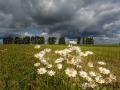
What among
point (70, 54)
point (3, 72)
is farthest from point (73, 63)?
point (3, 72)

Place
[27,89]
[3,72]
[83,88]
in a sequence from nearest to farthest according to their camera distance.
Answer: [83,88], [27,89], [3,72]

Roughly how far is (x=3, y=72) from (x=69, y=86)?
9.62 ft

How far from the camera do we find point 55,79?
26.7ft

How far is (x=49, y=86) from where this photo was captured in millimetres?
7859

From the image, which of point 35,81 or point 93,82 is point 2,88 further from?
point 93,82

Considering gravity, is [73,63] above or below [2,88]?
above

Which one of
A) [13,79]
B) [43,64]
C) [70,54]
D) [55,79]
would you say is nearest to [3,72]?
[13,79]

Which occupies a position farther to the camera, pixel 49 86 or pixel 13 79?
pixel 13 79

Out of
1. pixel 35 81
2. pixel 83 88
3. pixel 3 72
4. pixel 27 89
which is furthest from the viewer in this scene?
pixel 3 72

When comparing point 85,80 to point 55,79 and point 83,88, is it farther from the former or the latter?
point 55,79

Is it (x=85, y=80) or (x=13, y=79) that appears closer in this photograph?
(x=85, y=80)

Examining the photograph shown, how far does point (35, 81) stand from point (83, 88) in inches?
68.1

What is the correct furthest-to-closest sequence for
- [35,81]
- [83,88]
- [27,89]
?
[35,81], [27,89], [83,88]

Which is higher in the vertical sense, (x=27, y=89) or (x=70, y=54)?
(x=70, y=54)
